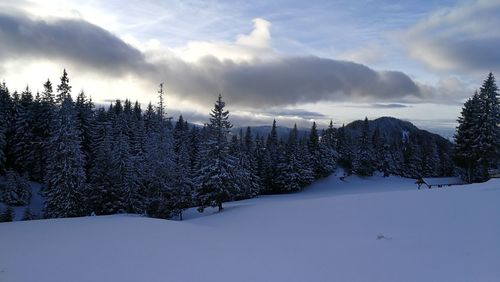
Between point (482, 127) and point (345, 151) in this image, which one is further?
point (345, 151)

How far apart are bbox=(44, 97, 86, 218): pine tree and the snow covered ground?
47.4ft

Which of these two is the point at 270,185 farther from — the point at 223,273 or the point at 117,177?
the point at 223,273

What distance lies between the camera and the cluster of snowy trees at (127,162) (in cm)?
3083

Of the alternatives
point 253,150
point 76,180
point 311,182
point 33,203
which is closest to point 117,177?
point 76,180

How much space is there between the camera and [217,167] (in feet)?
106

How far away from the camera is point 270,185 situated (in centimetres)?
6291

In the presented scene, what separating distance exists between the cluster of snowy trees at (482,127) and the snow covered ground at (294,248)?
82.2ft

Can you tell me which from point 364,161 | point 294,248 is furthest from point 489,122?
point 294,248

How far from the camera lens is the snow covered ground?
866cm

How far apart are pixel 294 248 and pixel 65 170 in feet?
83.7

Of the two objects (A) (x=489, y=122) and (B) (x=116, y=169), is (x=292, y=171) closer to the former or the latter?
(A) (x=489, y=122)

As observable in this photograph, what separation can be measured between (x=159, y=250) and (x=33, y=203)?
4367 cm

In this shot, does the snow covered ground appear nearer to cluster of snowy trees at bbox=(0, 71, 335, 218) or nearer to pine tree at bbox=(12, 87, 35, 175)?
cluster of snowy trees at bbox=(0, 71, 335, 218)

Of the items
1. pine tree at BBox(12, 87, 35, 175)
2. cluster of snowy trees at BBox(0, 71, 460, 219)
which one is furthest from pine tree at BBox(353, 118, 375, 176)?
pine tree at BBox(12, 87, 35, 175)
